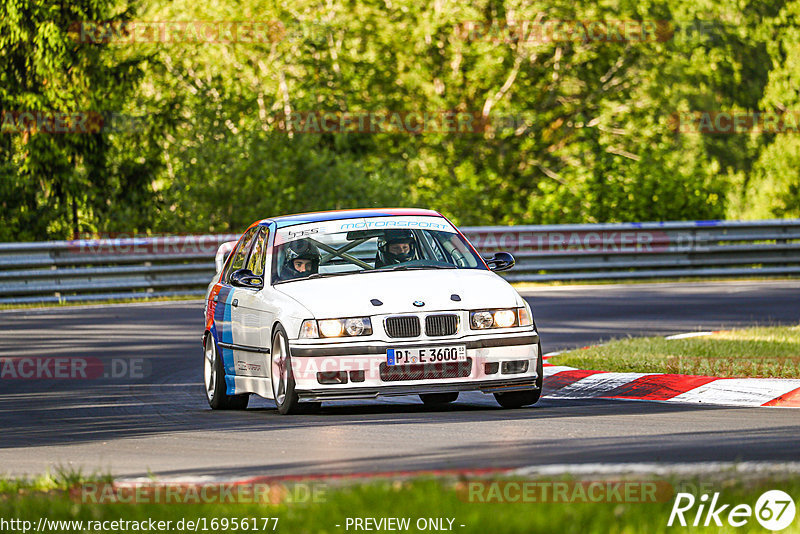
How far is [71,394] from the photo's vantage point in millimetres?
13031

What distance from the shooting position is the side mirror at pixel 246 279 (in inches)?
460

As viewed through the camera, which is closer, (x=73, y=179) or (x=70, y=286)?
(x=70, y=286)

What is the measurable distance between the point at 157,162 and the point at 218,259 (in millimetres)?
19330

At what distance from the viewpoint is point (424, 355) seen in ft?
34.4

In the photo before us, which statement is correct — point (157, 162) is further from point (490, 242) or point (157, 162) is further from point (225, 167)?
point (490, 242)

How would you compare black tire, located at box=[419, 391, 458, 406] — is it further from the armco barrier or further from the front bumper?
the armco barrier

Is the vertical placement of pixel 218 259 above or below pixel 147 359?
above

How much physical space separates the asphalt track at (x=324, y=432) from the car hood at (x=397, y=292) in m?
0.77

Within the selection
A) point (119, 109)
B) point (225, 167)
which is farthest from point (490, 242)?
point (119, 109)

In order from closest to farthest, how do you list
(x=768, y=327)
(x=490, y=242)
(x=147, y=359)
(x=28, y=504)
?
1. (x=28, y=504)
2. (x=147, y=359)
3. (x=768, y=327)
4. (x=490, y=242)

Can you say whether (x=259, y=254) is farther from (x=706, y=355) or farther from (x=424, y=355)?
(x=706, y=355)

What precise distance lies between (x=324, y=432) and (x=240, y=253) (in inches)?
142

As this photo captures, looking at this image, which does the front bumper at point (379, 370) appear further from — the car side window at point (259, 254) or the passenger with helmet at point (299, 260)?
the car side window at point (259, 254)

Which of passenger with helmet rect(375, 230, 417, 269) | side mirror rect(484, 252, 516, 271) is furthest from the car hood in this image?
side mirror rect(484, 252, 516, 271)
